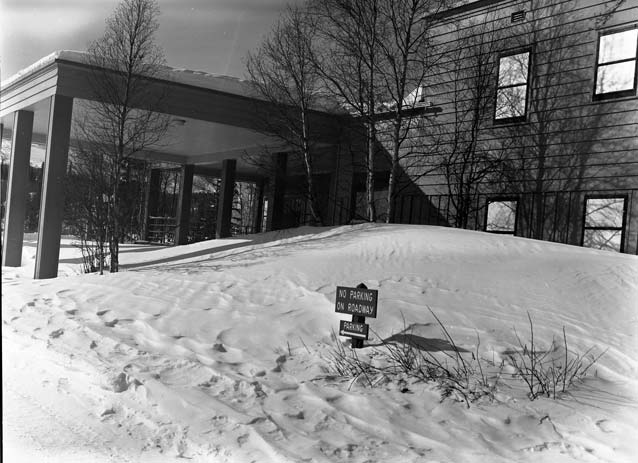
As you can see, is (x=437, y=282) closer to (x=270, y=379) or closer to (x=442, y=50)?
(x=270, y=379)

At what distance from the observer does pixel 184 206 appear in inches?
812

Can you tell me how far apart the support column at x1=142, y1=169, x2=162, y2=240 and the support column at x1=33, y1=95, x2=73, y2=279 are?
9.58 meters

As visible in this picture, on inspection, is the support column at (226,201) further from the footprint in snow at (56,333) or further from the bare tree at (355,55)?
the footprint in snow at (56,333)

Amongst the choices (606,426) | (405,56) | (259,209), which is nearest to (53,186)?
(405,56)

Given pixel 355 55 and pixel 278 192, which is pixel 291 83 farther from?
pixel 278 192

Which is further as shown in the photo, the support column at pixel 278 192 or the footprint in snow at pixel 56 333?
the support column at pixel 278 192

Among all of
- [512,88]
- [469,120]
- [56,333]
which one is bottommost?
[56,333]

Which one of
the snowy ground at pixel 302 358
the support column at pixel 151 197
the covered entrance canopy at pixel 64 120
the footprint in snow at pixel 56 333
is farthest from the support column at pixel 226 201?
the footprint in snow at pixel 56 333

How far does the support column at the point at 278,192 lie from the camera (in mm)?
14938

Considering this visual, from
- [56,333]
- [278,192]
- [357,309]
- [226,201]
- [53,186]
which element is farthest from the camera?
[226,201]

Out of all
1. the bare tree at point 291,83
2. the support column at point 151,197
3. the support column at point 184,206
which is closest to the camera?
the bare tree at point 291,83

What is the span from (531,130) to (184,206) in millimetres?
13751

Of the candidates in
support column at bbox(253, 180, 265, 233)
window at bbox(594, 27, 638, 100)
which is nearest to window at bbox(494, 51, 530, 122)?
window at bbox(594, 27, 638, 100)

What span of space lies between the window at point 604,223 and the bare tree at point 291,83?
5.58m
